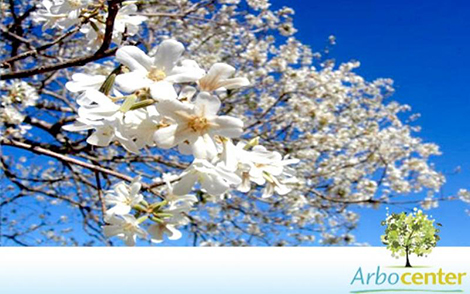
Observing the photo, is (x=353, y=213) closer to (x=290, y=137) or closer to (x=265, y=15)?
(x=290, y=137)

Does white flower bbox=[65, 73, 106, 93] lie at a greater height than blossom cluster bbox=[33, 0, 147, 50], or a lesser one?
lesser

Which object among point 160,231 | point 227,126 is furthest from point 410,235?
point 227,126

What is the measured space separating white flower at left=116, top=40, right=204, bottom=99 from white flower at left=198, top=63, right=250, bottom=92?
13 millimetres

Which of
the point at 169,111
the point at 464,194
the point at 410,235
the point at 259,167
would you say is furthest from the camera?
the point at 464,194

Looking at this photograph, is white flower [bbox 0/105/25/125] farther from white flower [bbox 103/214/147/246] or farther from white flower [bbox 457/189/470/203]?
white flower [bbox 457/189/470/203]

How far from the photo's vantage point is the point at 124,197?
121 cm

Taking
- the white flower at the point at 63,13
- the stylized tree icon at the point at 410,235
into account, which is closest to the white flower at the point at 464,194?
the stylized tree icon at the point at 410,235

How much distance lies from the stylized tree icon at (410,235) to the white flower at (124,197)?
5.01 feet

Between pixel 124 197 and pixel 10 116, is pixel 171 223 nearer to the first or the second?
pixel 124 197

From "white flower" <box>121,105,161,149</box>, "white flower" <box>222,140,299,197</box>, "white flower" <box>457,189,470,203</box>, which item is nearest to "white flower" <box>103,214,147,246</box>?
"white flower" <box>222,140,299,197</box>

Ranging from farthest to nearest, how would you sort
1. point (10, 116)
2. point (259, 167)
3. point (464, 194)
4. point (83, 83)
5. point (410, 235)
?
1. point (464, 194)
2. point (10, 116)
3. point (410, 235)
4. point (259, 167)
5. point (83, 83)

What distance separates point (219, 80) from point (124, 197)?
0.57m

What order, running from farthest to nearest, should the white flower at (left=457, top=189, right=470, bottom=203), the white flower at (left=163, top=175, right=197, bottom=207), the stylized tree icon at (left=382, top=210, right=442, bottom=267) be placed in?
the white flower at (left=457, top=189, right=470, bottom=203)
the stylized tree icon at (left=382, top=210, right=442, bottom=267)
the white flower at (left=163, top=175, right=197, bottom=207)

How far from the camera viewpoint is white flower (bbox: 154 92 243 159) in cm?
70
